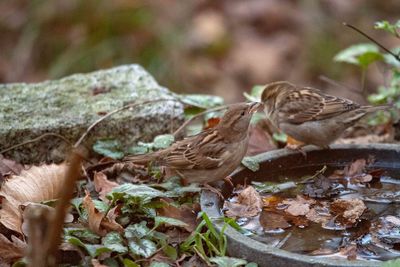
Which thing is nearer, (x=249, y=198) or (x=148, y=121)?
(x=249, y=198)

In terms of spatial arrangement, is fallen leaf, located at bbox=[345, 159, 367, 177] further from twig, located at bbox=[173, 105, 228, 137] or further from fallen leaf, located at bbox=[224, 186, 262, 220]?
twig, located at bbox=[173, 105, 228, 137]

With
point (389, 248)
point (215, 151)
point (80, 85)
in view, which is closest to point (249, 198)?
point (215, 151)

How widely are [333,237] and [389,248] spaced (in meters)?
Answer: 0.30

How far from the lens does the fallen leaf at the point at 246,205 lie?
4.54m

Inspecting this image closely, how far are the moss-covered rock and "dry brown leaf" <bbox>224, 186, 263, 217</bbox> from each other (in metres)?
1.11

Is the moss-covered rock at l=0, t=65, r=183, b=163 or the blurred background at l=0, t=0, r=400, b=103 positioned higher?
the moss-covered rock at l=0, t=65, r=183, b=163

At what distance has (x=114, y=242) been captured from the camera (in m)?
4.15

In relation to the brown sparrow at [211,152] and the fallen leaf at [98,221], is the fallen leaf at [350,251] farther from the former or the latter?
the fallen leaf at [98,221]

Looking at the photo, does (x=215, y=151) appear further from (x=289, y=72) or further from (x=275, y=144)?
(x=289, y=72)

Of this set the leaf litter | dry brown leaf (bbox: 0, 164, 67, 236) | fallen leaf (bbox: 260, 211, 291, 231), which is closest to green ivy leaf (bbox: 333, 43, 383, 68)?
the leaf litter

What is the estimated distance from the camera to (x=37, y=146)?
5301 mm

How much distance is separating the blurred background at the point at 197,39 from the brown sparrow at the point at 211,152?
14.4 feet

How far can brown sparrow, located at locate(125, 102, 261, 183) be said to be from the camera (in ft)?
16.1

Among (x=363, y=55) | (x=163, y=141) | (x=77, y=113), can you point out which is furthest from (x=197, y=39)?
(x=163, y=141)
